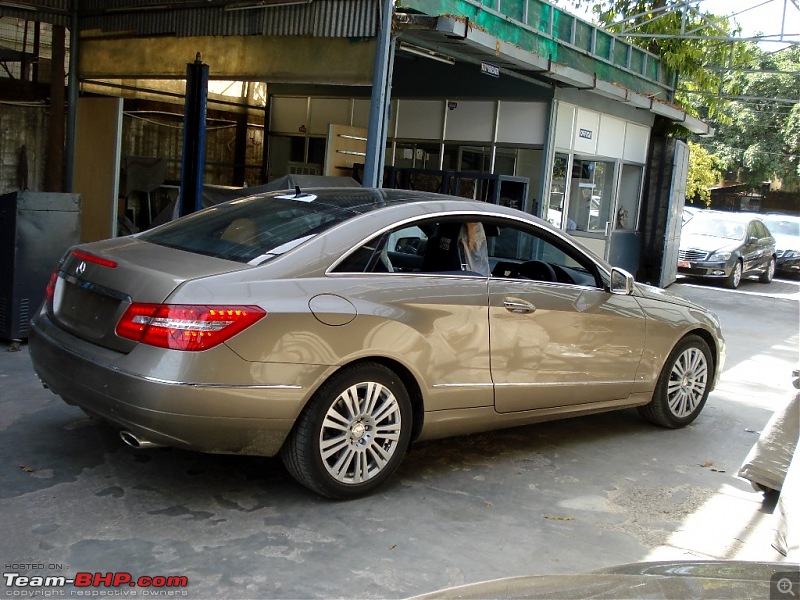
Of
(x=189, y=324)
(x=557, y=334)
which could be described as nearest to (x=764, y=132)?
(x=557, y=334)

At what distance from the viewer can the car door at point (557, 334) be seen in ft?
17.4

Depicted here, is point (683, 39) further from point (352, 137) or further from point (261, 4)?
point (261, 4)

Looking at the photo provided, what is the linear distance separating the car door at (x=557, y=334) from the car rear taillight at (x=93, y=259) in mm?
2152

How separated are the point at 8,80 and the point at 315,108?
5.11 metres

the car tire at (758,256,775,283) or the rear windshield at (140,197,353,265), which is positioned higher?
the rear windshield at (140,197,353,265)

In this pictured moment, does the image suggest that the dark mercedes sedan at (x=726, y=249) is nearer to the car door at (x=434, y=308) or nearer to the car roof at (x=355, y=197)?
the car door at (x=434, y=308)

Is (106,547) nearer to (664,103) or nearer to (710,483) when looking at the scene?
(710,483)

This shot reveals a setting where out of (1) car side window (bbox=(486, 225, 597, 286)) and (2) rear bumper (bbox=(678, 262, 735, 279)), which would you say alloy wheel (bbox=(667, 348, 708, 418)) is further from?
(2) rear bumper (bbox=(678, 262, 735, 279))

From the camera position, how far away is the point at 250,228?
4941mm

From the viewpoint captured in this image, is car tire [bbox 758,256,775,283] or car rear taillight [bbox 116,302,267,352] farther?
car tire [bbox 758,256,775,283]

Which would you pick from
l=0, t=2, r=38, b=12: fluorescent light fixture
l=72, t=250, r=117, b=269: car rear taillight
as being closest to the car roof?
l=72, t=250, r=117, b=269: car rear taillight

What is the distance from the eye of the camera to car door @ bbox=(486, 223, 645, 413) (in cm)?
529

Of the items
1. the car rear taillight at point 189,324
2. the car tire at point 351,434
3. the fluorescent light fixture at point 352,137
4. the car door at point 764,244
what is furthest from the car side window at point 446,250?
the car door at point 764,244

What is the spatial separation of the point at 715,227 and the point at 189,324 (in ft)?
61.7
